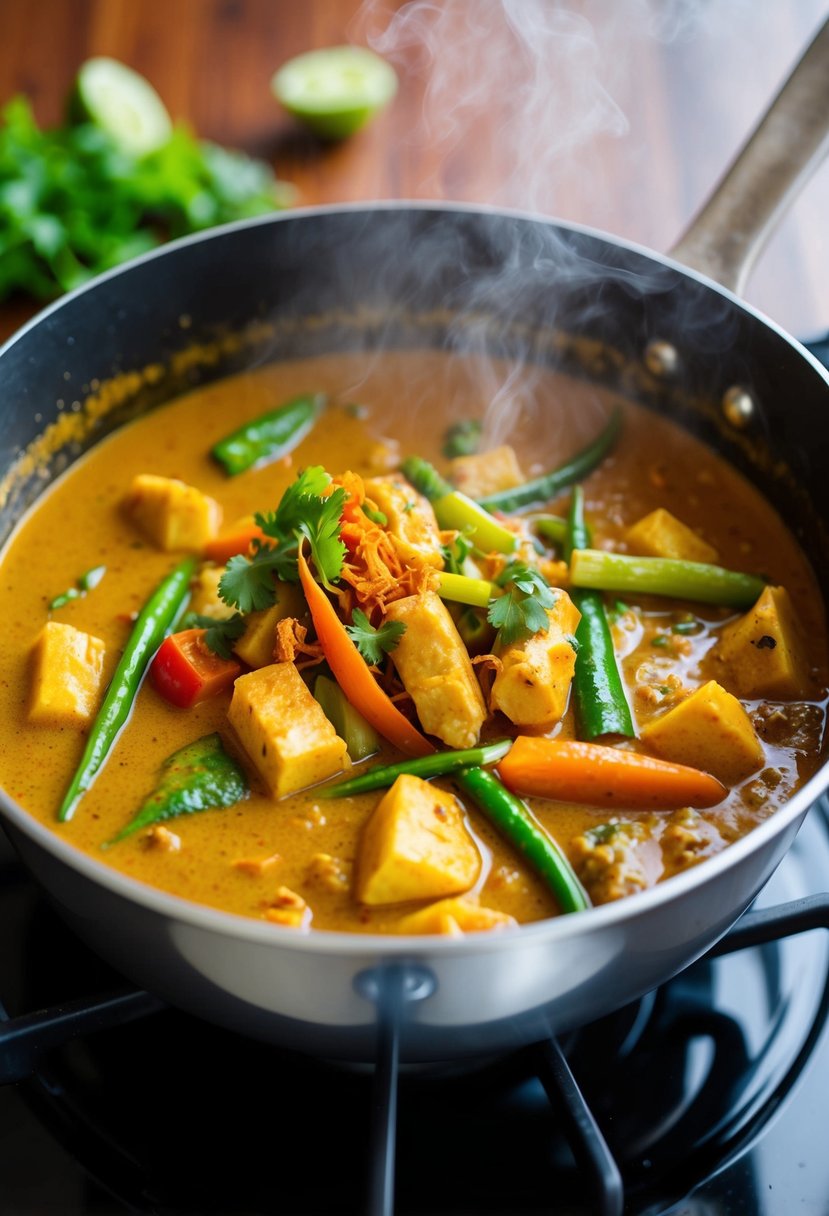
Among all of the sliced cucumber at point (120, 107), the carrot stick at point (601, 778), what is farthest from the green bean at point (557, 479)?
the sliced cucumber at point (120, 107)

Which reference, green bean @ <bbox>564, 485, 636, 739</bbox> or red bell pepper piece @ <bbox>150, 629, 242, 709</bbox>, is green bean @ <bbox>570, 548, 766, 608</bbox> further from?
red bell pepper piece @ <bbox>150, 629, 242, 709</bbox>

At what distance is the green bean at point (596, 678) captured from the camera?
91.6 inches

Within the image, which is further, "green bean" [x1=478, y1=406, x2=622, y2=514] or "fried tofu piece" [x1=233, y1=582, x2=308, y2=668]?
"green bean" [x1=478, y1=406, x2=622, y2=514]

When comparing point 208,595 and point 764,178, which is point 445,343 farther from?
point 208,595

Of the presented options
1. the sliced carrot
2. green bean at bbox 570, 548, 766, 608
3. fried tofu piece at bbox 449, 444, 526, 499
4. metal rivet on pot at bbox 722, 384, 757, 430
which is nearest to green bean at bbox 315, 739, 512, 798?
green bean at bbox 570, 548, 766, 608

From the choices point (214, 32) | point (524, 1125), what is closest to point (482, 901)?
point (524, 1125)

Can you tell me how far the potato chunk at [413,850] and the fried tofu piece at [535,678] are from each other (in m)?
0.25

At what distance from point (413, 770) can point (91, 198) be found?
2370 millimetres

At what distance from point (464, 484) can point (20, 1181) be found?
172 cm

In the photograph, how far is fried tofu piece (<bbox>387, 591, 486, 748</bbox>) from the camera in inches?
86.9

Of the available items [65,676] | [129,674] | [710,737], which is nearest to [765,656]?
[710,737]

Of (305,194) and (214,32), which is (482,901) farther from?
(214,32)

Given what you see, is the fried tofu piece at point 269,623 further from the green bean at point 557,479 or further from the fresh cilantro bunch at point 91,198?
the fresh cilantro bunch at point 91,198

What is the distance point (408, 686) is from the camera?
2.24 metres
